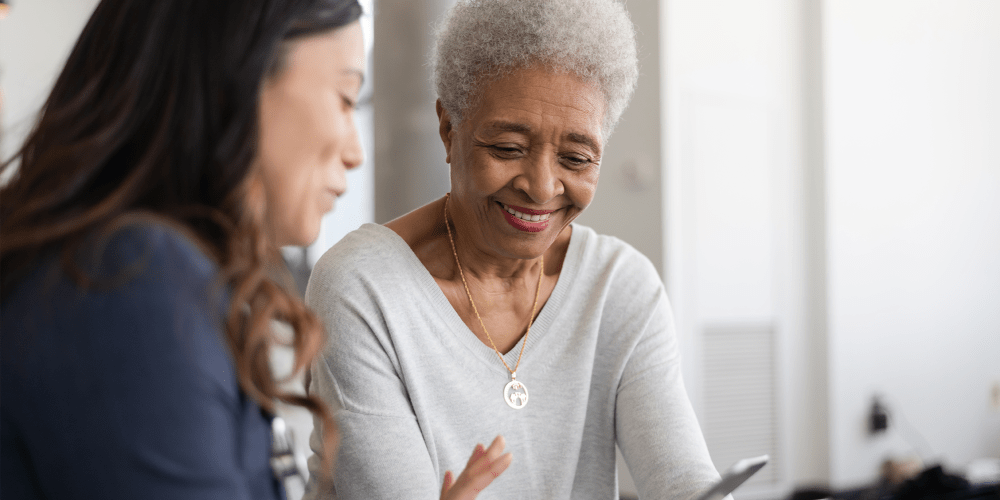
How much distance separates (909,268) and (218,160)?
384cm

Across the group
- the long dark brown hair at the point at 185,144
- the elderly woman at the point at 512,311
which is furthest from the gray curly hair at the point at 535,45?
the long dark brown hair at the point at 185,144

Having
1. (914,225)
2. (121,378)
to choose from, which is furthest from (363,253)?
(914,225)

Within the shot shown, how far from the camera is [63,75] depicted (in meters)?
0.74

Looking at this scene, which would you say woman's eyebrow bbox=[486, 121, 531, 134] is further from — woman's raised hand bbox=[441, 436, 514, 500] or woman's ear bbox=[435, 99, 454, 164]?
woman's raised hand bbox=[441, 436, 514, 500]

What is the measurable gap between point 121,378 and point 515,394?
2.85ft

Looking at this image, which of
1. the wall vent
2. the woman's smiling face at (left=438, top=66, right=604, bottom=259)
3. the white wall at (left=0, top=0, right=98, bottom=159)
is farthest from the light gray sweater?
the white wall at (left=0, top=0, right=98, bottom=159)

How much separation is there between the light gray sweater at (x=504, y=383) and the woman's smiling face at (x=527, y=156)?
0.51ft

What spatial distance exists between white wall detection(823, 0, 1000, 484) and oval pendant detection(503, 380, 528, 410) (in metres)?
2.60

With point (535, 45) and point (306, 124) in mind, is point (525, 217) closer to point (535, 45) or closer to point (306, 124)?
point (535, 45)

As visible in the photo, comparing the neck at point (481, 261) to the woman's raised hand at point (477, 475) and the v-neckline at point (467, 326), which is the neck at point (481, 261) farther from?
the woman's raised hand at point (477, 475)

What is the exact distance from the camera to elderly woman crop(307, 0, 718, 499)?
4.03 ft

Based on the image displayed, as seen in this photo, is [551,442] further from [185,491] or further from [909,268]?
[909,268]

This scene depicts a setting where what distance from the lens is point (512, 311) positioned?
1.46 metres

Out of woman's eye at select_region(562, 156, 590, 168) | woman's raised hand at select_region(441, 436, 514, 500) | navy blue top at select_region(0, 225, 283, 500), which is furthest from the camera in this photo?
Result: woman's eye at select_region(562, 156, 590, 168)
